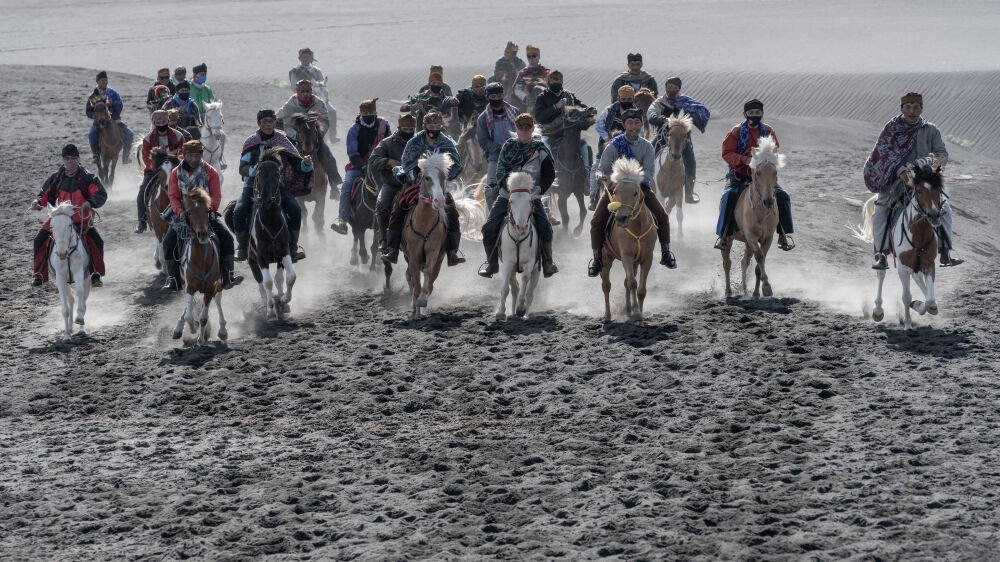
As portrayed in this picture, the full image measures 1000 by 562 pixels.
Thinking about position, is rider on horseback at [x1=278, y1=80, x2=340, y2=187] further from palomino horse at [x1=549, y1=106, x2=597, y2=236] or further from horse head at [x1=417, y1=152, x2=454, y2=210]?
horse head at [x1=417, y1=152, x2=454, y2=210]

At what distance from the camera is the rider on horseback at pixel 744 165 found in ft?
44.1

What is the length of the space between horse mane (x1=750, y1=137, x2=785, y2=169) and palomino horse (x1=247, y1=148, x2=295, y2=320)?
209 inches

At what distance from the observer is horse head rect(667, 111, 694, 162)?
644 inches

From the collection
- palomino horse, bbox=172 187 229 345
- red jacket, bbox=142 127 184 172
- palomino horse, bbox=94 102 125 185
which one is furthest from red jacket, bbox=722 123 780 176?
palomino horse, bbox=94 102 125 185

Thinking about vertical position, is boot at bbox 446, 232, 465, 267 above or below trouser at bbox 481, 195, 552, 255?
below

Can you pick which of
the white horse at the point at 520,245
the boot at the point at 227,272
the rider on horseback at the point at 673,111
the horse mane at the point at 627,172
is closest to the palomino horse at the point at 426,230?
the white horse at the point at 520,245

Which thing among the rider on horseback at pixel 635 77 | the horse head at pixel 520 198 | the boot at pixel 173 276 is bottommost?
the boot at pixel 173 276

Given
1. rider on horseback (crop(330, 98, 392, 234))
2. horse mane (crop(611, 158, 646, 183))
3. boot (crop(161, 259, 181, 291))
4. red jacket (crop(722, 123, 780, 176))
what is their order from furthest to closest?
1. rider on horseback (crop(330, 98, 392, 234))
2. red jacket (crop(722, 123, 780, 176))
3. boot (crop(161, 259, 181, 291))
4. horse mane (crop(611, 158, 646, 183))

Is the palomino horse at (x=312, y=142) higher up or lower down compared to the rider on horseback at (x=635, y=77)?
lower down

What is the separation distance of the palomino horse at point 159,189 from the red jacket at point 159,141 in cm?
84

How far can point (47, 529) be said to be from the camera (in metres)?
8.08

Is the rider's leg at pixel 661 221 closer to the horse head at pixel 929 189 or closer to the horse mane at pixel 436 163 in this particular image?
the horse mane at pixel 436 163

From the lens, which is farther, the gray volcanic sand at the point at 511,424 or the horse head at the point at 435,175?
the horse head at the point at 435,175

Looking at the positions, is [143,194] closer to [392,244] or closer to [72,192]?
[72,192]
